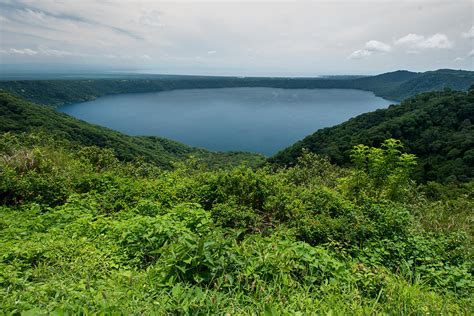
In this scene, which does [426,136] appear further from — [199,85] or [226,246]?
[199,85]

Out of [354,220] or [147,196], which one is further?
[147,196]

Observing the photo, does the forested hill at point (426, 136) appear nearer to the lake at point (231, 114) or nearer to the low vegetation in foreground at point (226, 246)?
the low vegetation in foreground at point (226, 246)

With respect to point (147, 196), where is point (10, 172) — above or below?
above

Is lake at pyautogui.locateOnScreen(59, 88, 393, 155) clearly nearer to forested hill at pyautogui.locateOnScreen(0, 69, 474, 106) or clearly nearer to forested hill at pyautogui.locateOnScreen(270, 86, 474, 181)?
forested hill at pyautogui.locateOnScreen(0, 69, 474, 106)

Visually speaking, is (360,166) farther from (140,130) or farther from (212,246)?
(140,130)

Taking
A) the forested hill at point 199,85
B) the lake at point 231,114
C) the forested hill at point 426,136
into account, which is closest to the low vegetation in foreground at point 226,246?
the forested hill at point 426,136

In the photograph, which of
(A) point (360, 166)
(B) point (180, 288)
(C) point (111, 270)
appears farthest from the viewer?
(A) point (360, 166)

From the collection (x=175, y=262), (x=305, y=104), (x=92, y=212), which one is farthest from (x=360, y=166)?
(x=305, y=104)
